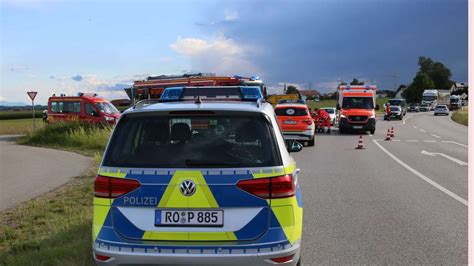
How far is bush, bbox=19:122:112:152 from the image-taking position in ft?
62.8

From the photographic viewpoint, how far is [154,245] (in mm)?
3785

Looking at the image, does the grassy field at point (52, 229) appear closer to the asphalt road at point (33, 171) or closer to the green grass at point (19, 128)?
the asphalt road at point (33, 171)

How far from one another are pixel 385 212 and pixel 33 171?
8.63 meters

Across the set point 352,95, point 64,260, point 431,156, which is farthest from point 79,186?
point 352,95

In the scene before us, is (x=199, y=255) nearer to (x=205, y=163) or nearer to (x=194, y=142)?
(x=205, y=163)

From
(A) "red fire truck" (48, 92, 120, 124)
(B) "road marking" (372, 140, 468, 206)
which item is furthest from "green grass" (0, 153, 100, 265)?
(A) "red fire truck" (48, 92, 120, 124)

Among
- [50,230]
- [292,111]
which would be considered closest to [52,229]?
[50,230]

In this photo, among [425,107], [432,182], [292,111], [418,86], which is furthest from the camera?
[418,86]

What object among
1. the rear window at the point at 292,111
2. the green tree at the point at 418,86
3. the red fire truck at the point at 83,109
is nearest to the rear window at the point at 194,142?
the rear window at the point at 292,111

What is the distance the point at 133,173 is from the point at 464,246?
398cm

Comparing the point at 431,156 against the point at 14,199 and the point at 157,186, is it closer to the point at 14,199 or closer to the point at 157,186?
the point at 14,199

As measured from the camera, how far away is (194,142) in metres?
4.09

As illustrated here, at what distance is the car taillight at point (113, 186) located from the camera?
3.81 metres

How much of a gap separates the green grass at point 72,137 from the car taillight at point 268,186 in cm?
1410
